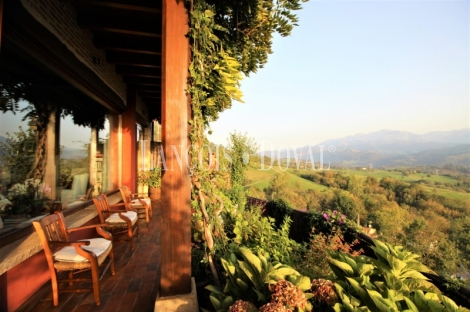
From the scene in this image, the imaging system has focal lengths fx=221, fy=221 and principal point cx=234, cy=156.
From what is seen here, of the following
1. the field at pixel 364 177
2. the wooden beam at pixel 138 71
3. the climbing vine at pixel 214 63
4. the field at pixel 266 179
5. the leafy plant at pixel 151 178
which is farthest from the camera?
the field at pixel 266 179

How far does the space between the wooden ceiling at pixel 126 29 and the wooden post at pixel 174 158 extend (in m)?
1.11

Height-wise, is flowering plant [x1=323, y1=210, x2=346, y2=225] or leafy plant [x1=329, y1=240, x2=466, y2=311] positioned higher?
leafy plant [x1=329, y1=240, x2=466, y2=311]

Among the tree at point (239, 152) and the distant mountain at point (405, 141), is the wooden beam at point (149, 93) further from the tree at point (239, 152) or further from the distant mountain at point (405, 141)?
the distant mountain at point (405, 141)

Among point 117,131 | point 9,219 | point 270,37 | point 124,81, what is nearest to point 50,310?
point 9,219

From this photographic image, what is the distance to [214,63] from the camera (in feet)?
7.00

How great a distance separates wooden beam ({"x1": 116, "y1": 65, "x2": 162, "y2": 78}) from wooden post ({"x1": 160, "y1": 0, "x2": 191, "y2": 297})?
10.1 feet

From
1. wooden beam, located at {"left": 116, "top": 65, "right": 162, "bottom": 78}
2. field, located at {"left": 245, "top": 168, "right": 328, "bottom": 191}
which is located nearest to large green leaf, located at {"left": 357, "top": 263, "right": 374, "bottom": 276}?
wooden beam, located at {"left": 116, "top": 65, "right": 162, "bottom": 78}

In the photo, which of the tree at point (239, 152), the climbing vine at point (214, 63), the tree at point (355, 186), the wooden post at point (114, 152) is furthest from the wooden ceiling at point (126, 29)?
the tree at point (355, 186)

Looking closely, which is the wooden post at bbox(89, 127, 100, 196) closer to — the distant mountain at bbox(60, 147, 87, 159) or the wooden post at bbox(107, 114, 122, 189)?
the distant mountain at bbox(60, 147, 87, 159)

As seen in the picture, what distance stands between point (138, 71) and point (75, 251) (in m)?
3.76

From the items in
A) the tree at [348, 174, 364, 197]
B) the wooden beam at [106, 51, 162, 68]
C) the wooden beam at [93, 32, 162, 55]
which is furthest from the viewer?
the tree at [348, 174, 364, 197]

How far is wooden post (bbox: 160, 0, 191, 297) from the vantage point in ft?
5.53

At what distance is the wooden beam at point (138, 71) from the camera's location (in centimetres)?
452

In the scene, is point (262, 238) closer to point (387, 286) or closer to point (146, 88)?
point (387, 286)
